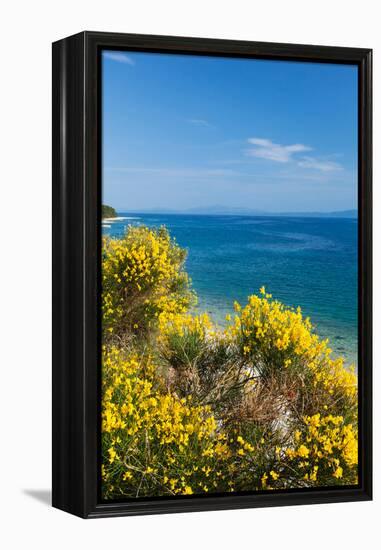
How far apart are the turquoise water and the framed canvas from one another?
0.04 feet

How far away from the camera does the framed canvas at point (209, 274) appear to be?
788cm

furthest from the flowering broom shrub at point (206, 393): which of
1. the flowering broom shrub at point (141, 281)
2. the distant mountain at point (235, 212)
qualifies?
the distant mountain at point (235, 212)

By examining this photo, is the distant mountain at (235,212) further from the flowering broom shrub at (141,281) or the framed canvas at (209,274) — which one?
the flowering broom shrub at (141,281)

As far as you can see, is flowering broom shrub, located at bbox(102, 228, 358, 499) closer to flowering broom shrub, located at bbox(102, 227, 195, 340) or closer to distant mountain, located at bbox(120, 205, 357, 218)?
flowering broom shrub, located at bbox(102, 227, 195, 340)

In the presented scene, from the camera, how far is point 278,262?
8383 millimetres

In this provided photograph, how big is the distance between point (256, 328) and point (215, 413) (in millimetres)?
659

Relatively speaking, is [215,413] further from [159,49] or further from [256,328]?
[159,49]

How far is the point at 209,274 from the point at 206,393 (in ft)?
2.65

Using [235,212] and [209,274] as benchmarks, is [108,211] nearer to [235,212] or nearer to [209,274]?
[209,274]

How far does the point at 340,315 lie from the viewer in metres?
8.51

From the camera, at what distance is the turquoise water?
818cm

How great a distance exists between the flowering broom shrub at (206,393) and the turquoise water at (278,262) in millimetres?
85

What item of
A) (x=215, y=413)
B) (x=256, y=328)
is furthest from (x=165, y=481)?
(x=256, y=328)

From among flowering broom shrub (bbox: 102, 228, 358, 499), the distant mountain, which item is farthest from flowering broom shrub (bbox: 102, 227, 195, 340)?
the distant mountain
